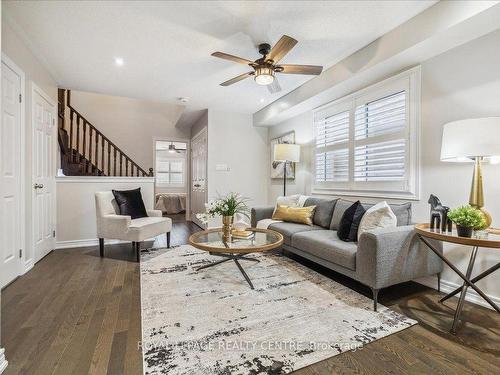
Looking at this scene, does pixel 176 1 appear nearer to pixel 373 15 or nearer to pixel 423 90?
pixel 373 15

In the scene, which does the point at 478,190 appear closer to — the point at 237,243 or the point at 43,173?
the point at 237,243

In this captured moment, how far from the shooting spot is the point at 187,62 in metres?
3.18

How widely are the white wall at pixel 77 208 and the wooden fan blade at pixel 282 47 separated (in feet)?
10.9

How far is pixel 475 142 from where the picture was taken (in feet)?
6.00

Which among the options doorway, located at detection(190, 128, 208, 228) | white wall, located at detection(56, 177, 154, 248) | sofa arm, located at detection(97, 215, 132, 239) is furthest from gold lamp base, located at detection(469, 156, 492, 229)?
white wall, located at detection(56, 177, 154, 248)

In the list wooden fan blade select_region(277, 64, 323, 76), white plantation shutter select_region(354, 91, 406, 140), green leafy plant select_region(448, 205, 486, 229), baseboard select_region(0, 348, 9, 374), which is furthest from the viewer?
white plantation shutter select_region(354, 91, 406, 140)

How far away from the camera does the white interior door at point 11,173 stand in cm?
244

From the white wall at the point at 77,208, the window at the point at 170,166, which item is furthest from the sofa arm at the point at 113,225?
the window at the point at 170,166

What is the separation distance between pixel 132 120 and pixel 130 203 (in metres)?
3.78

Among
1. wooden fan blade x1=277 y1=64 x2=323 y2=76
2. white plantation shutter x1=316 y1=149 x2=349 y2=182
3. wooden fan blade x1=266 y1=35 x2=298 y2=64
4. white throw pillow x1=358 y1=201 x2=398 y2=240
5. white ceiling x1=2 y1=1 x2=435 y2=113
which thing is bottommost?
white throw pillow x1=358 y1=201 x2=398 y2=240

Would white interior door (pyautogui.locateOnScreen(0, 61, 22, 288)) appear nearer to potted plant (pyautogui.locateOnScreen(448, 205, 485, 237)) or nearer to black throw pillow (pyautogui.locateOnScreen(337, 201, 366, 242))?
black throw pillow (pyautogui.locateOnScreen(337, 201, 366, 242))

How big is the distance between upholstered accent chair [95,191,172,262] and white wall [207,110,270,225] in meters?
1.65

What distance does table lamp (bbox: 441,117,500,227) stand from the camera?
1.78 meters

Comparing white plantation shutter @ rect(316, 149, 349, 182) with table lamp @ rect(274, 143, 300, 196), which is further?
table lamp @ rect(274, 143, 300, 196)
